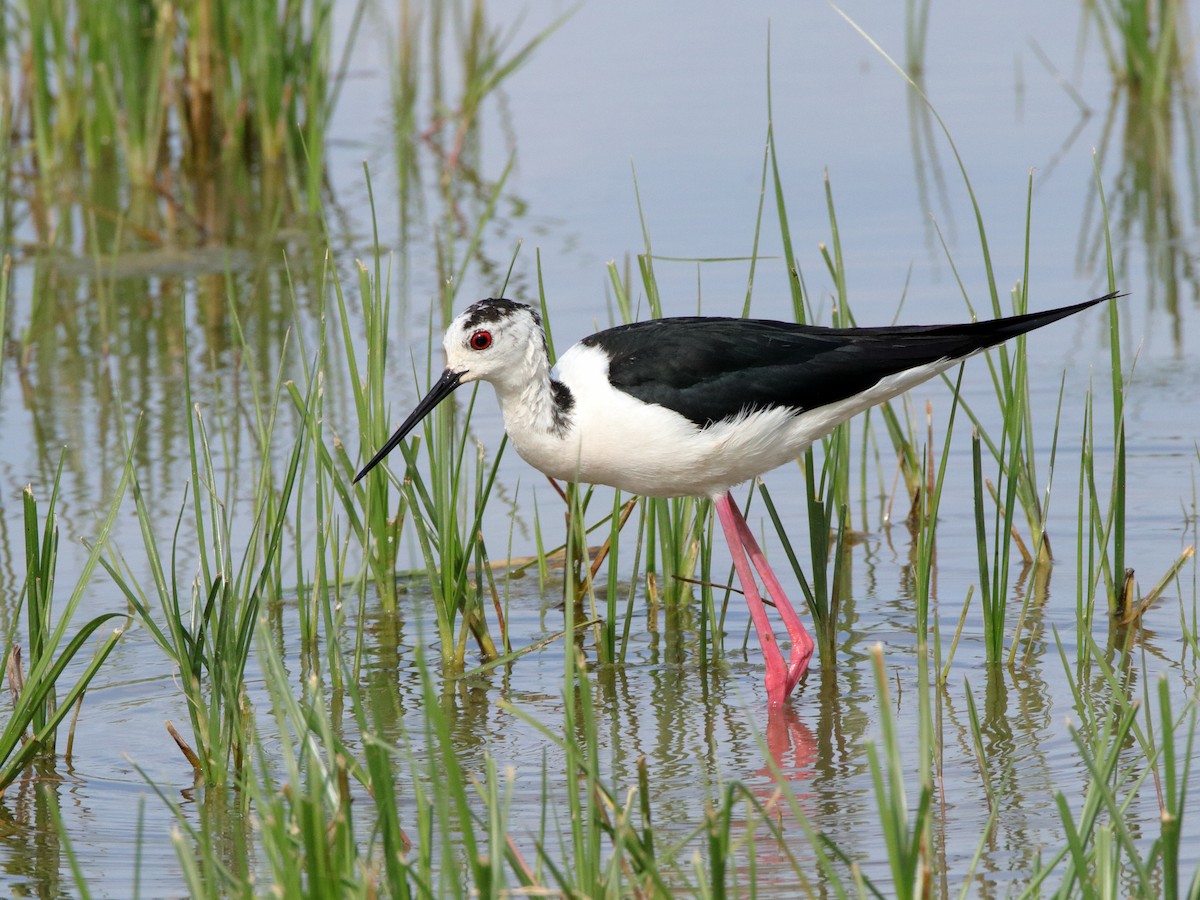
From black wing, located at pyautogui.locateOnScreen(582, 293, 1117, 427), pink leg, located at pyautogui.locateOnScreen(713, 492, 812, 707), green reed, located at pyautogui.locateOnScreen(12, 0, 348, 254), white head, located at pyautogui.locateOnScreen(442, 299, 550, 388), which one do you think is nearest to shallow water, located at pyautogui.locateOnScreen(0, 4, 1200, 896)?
pink leg, located at pyautogui.locateOnScreen(713, 492, 812, 707)

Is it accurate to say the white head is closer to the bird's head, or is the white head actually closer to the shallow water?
the bird's head

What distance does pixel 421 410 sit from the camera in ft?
15.4

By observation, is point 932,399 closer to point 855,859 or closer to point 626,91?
point 855,859

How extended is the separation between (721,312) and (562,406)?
2.98m

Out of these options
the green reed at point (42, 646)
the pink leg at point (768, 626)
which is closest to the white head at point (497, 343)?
the pink leg at point (768, 626)

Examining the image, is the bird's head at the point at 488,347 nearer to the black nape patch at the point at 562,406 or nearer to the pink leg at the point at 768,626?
the black nape patch at the point at 562,406

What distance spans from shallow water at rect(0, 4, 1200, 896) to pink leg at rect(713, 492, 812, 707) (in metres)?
0.11

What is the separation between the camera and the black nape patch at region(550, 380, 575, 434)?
468 cm

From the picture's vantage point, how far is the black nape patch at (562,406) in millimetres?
4676

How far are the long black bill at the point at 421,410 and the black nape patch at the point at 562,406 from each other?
27cm

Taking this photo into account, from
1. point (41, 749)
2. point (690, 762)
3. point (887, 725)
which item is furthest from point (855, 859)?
point (41, 749)

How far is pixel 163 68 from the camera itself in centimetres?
954

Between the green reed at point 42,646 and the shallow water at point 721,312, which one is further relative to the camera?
the shallow water at point 721,312

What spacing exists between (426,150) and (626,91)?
4.57 feet
